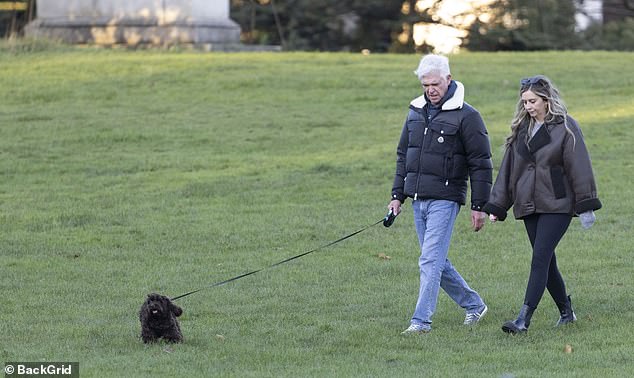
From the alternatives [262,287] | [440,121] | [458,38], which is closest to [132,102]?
[262,287]

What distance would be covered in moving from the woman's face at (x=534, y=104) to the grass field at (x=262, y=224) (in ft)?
5.20

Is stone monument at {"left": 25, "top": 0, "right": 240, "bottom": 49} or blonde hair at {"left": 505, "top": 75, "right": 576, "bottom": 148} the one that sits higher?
blonde hair at {"left": 505, "top": 75, "right": 576, "bottom": 148}

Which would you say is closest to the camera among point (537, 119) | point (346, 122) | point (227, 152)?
point (537, 119)

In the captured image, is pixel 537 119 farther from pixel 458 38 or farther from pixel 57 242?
pixel 458 38

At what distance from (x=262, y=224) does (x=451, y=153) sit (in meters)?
5.33

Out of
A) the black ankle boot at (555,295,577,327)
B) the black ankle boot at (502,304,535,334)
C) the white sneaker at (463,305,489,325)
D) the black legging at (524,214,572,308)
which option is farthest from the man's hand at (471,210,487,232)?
the black ankle boot at (555,295,577,327)

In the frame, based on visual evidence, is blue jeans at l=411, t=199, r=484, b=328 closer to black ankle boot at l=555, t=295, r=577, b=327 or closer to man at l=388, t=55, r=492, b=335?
man at l=388, t=55, r=492, b=335

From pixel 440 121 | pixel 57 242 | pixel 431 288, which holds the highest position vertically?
pixel 440 121

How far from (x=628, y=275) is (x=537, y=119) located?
2844 millimetres

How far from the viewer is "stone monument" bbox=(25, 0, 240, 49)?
28109mm

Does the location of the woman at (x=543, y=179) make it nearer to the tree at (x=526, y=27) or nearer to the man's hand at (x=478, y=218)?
the man's hand at (x=478, y=218)

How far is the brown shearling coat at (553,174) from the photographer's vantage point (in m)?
8.10

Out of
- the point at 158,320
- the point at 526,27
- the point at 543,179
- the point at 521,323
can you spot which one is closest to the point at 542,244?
the point at 543,179

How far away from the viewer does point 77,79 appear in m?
23.1
